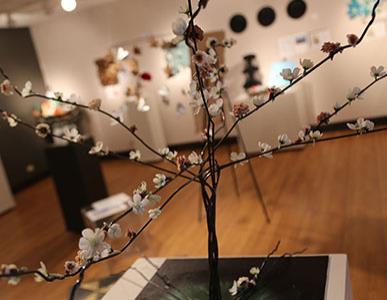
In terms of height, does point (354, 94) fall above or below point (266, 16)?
below

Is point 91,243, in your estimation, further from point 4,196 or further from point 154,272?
point 4,196

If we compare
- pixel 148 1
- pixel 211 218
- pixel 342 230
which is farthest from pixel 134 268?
pixel 148 1

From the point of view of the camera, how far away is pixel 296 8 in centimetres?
585

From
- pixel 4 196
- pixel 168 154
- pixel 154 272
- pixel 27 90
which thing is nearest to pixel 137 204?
pixel 168 154

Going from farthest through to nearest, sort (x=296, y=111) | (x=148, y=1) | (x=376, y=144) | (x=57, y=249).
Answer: (x=148, y=1)
(x=296, y=111)
(x=376, y=144)
(x=57, y=249)

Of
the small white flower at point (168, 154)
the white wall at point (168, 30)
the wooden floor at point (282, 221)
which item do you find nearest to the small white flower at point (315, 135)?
the small white flower at point (168, 154)

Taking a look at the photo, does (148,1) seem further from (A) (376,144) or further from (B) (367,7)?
(A) (376,144)

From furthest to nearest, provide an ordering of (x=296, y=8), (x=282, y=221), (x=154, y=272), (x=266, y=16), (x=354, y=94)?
(x=266, y=16) → (x=296, y=8) → (x=282, y=221) → (x=154, y=272) → (x=354, y=94)

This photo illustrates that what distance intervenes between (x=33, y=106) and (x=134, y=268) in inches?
221

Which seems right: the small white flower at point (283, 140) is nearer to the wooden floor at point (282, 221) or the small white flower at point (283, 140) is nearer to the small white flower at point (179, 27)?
the small white flower at point (179, 27)

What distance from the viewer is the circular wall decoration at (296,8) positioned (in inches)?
229

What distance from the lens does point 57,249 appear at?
3.98 metres

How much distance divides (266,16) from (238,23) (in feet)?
1.31

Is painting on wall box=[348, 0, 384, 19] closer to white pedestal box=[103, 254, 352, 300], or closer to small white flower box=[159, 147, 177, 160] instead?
white pedestal box=[103, 254, 352, 300]
